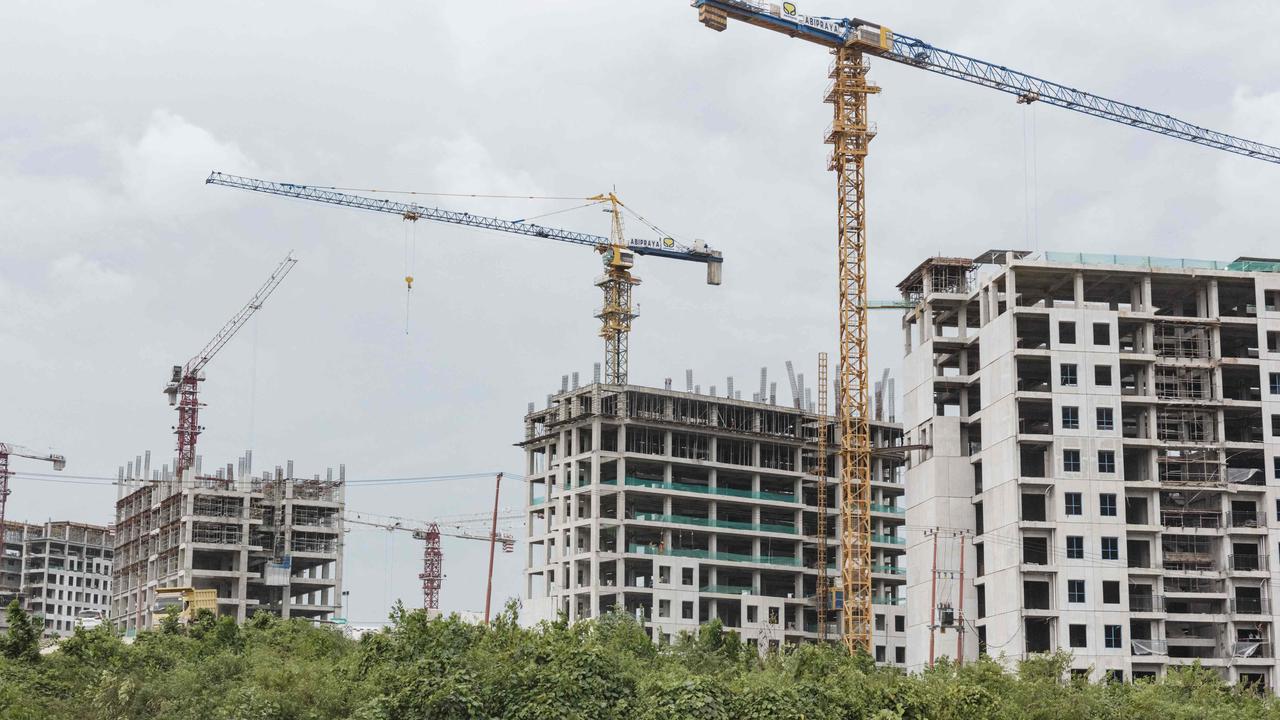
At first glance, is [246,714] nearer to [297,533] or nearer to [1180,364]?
[1180,364]

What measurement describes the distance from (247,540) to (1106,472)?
9938 cm

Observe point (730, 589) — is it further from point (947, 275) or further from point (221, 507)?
point (221, 507)

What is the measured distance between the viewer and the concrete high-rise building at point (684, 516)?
147625 mm

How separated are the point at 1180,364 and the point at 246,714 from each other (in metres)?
81.8

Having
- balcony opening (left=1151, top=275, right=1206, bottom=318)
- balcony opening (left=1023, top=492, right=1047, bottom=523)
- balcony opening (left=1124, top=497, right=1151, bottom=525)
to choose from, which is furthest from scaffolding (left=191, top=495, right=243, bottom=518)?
balcony opening (left=1151, top=275, right=1206, bottom=318)

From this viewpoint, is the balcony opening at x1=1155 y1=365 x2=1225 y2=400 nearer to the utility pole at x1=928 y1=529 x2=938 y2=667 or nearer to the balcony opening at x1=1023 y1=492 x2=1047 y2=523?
the balcony opening at x1=1023 y1=492 x2=1047 y2=523

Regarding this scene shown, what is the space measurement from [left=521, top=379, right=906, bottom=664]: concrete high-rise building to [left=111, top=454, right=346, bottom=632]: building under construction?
36.4 metres

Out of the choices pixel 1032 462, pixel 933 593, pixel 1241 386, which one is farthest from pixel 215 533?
pixel 1241 386

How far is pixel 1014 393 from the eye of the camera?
11925 cm

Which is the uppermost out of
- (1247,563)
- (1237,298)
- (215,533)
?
(1237,298)

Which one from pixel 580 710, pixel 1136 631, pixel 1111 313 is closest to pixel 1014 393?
pixel 1111 313

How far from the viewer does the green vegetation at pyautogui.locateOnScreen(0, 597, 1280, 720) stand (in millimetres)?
64125

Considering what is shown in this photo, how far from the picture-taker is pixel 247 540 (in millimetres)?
177125

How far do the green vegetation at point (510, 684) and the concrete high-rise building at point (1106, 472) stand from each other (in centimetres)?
2998
